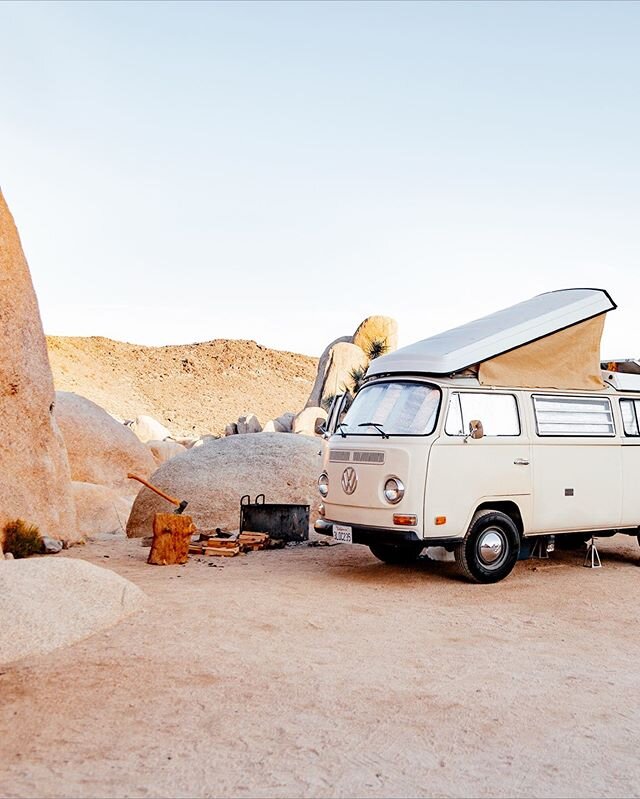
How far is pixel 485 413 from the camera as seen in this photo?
980 cm

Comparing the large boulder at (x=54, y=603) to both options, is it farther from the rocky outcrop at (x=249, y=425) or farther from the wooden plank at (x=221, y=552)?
the rocky outcrop at (x=249, y=425)

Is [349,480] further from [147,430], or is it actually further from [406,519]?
[147,430]

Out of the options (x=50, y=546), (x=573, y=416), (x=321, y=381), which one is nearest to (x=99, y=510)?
(x=50, y=546)

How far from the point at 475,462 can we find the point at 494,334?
1.54 meters

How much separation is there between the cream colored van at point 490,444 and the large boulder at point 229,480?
14.6 ft

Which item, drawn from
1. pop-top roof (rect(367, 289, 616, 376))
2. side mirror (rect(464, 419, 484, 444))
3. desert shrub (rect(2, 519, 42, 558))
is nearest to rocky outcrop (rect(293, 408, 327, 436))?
desert shrub (rect(2, 519, 42, 558))

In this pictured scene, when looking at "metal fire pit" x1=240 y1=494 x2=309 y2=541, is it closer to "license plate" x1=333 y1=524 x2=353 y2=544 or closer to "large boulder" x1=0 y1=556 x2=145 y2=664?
"license plate" x1=333 y1=524 x2=353 y2=544

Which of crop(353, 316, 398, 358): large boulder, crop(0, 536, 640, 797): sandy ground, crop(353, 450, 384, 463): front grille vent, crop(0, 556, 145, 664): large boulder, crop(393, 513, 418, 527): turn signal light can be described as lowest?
crop(0, 536, 640, 797): sandy ground

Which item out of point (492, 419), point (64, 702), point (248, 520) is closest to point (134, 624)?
point (64, 702)

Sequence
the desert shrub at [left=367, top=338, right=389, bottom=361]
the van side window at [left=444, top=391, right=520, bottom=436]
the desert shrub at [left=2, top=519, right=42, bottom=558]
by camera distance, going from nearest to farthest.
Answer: the van side window at [left=444, top=391, right=520, bottom=436]
the desert shrub at [left=2, top=519, right=42, bottom=558]
the desert shrub at [left=367, top=338, right=389, bottom=361]

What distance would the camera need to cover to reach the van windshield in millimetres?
9469

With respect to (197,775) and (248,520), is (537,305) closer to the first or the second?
(248,520)

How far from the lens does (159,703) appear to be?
552cm

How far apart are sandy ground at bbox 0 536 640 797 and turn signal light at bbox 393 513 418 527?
2.54ft
